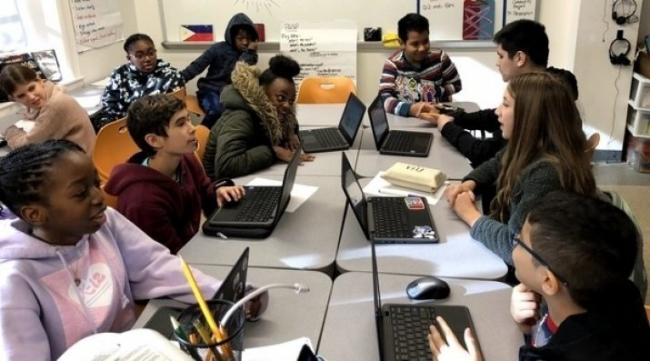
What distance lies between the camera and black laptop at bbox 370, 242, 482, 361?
1181 mm

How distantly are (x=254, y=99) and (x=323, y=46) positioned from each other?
239cm

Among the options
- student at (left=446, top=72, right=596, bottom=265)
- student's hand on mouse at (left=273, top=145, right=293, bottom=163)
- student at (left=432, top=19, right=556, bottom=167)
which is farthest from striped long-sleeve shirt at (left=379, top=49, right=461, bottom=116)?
student at (left=446, top=72, right=596, bottom=265)

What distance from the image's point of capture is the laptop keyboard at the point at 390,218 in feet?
5.74

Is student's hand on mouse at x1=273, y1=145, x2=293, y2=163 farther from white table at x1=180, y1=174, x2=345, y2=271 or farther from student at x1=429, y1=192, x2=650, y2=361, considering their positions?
student at x1=429, y1=192, x2=650, y2=361

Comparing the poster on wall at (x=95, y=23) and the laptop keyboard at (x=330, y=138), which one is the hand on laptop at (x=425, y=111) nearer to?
the laptop keyboard at (x=330, y=138)

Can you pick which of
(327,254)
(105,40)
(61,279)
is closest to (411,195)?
(327,254)

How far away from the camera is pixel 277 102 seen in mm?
2521

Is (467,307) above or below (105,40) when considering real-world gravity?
below

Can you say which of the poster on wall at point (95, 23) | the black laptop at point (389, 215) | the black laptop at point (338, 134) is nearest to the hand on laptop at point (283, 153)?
the black laptop at point (338, 134)

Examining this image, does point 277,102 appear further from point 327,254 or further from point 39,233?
point 39,233

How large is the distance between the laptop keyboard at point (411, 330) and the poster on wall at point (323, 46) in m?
3.58

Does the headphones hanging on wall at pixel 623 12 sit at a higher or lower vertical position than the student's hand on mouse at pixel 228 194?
higher

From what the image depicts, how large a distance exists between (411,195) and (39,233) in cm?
126

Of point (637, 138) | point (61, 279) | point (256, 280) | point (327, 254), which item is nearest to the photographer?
point (61, 279)
